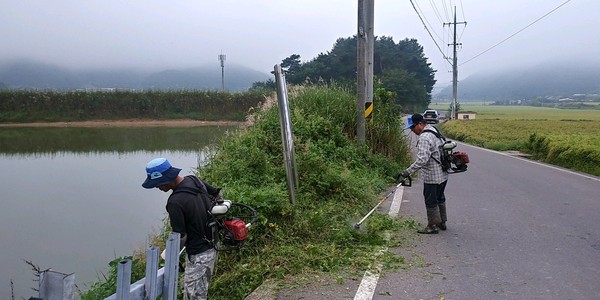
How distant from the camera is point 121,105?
48.5 meters

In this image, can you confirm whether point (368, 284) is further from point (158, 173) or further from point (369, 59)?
point (369, 59)

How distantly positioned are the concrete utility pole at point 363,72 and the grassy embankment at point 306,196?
45 centimetres

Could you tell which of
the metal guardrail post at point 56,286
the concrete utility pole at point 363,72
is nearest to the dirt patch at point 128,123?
the concrete utility pole at point 363,72

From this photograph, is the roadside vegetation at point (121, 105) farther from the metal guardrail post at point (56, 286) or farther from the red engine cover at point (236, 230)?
the metal guardrail post at point (56, 286)

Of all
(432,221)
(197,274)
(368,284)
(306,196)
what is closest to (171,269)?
(197,274)

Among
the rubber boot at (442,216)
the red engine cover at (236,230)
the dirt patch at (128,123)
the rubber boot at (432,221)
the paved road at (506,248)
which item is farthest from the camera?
the dirt patch at (128,123)

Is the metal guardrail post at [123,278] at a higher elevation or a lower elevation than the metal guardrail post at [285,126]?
lower

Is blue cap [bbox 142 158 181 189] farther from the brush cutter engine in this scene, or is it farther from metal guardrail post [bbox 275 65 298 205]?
metal guardrail post [bbox 275 65 298 205]

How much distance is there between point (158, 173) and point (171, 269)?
735 mm

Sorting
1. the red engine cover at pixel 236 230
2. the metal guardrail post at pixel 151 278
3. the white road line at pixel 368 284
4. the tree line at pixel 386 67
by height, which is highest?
the tree line at pixel 386 67

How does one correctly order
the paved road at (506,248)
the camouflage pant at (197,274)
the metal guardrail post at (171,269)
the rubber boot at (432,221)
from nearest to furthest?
the metal guardrail post at (171,269), the camouflage pant at (197,274), the paved road at (506,248), the rubber boot at (432,221)

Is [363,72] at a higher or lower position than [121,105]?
lower

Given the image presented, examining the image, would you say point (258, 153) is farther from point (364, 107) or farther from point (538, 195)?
point (538, 195)

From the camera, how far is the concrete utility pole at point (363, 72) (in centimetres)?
1117
